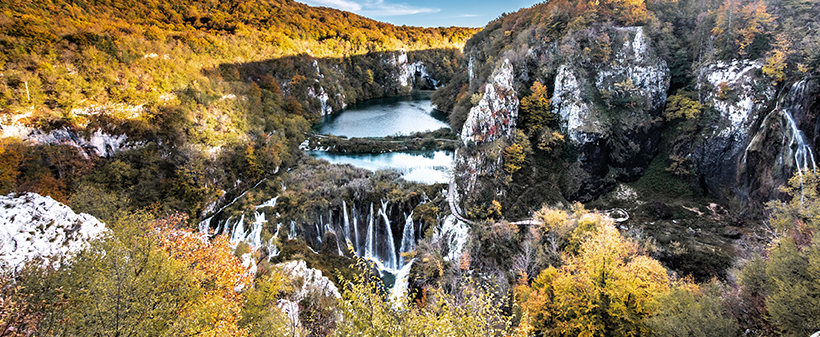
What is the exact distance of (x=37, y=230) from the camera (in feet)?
32.4

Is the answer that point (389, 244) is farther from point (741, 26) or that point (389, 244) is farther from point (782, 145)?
point (741, 26)

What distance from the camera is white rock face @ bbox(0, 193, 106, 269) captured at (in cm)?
915

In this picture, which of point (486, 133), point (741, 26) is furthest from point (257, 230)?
point (741, 26)

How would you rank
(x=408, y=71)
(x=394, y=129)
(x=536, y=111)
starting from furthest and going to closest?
1. (x=408, y=71)
2. (x=394, y=129)
3. (x=536, y=111)

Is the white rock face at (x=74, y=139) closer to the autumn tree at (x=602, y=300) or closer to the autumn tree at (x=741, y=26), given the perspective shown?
the autumn tree at (x=602, y=300)

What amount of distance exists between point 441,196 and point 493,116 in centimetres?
974

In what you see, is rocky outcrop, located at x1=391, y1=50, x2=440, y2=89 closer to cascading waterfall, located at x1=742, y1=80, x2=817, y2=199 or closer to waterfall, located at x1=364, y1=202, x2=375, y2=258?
waterfall, located at x1=364, y1=202, x2=375, y2=258

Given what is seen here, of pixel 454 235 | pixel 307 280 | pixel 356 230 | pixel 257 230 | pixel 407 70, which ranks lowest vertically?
pixel 257 230

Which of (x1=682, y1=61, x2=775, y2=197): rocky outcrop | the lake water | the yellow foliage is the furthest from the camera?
the lake water

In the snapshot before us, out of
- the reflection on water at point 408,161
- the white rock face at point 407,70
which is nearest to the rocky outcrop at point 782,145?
the reflection on water at point 408,161

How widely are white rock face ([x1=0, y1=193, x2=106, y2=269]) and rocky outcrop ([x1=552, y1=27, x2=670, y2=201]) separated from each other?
3453cm

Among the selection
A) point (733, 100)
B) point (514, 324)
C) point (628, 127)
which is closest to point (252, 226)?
point (514, 324)

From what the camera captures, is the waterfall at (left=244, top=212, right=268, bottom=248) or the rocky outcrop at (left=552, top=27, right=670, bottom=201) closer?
the waterfall at (left=244, top=212, right=268, bottom=248)

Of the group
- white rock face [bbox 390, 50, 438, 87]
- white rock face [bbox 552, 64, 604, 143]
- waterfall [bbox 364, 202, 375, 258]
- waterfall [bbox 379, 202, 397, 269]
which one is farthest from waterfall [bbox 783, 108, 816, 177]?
white rock face [bbox 390, 50, 438, 87]
